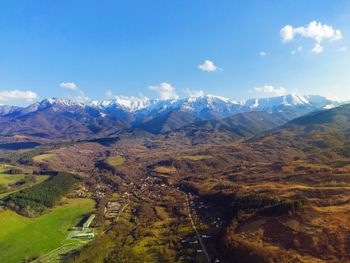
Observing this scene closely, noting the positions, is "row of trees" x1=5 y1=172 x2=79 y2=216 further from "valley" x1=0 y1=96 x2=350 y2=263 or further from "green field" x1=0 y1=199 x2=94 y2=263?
"green field" x1=0 y1=199 x2=94 y2=263

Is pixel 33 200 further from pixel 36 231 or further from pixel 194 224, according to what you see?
pixel 194 224

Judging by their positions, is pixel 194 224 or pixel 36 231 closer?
pixel 194 224

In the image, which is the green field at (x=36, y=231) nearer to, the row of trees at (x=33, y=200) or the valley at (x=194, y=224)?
the valley at (x=194, y=224)

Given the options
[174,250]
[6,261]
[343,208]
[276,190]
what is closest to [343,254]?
[343,208]

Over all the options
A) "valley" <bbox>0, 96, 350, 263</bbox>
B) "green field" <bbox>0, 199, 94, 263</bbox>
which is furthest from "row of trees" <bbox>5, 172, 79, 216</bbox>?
"green field" <bbox>0, 199, 94, 263</bbox>

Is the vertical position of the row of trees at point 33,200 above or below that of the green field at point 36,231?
above

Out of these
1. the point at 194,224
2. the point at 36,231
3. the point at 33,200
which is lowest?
the point at 194,224

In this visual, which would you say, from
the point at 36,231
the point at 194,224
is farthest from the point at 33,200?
the point at 194,224

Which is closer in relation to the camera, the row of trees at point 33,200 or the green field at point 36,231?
the green field at point 36,231

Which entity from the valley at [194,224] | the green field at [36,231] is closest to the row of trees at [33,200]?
the valley at [194,224]
